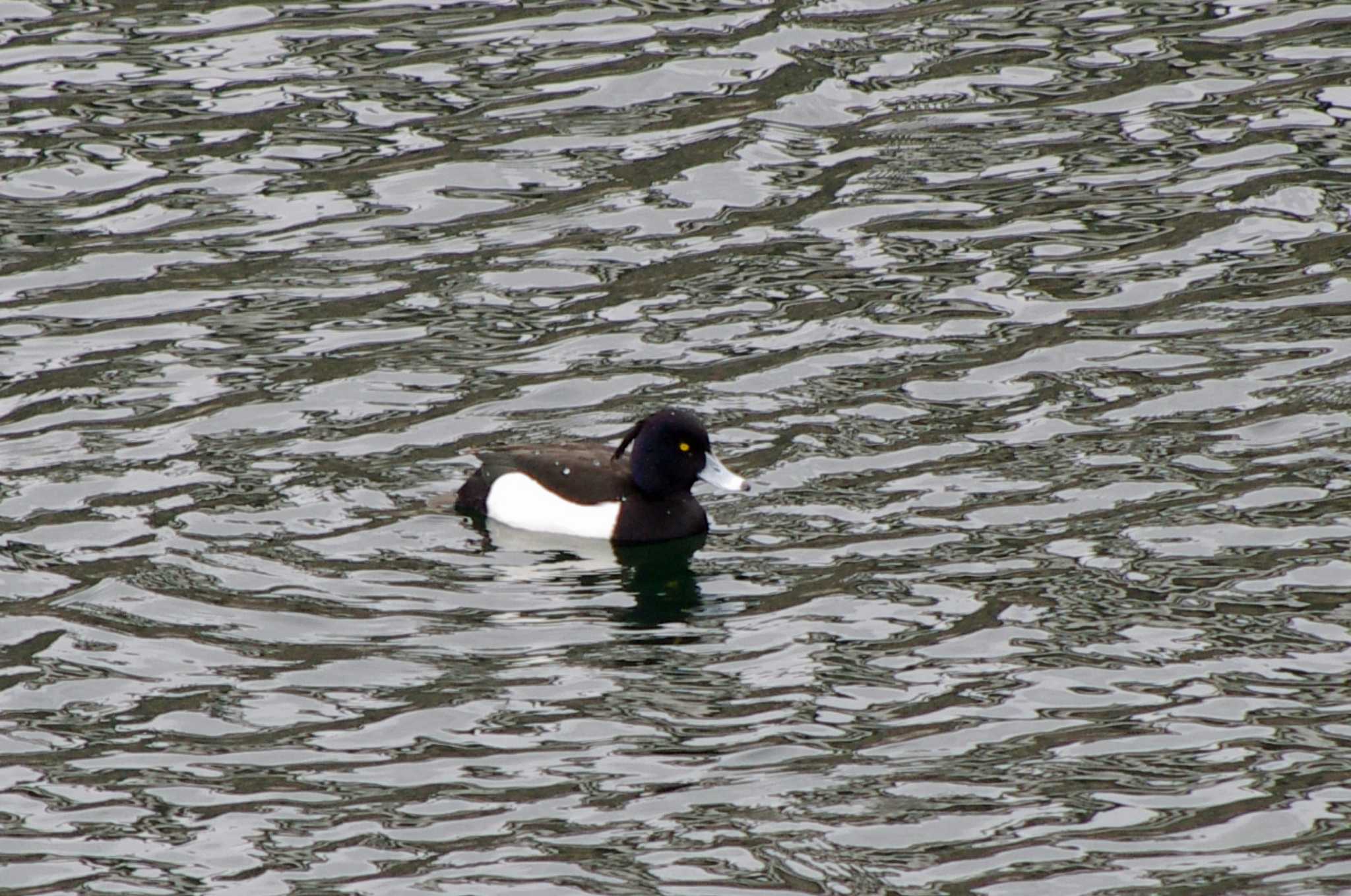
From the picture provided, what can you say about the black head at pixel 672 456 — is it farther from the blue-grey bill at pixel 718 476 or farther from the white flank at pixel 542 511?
the white flank at pixel 542 511

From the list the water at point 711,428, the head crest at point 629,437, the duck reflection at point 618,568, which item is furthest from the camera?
the head crest at point 629,437

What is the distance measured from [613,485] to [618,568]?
0.51 m

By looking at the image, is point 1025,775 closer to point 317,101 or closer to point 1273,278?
point 1273,278

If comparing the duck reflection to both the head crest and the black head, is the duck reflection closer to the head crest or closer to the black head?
the black head

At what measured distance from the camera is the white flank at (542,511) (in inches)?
495

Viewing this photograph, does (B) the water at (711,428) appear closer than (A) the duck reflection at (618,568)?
Yes

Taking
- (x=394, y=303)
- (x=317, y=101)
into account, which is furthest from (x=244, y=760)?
(x=317, y=101)

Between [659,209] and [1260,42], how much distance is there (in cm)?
493

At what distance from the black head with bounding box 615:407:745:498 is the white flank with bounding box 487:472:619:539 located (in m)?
0.29

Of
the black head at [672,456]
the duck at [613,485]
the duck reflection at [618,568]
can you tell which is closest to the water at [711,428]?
the duck reflection at [618,568]

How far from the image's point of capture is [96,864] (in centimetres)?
903

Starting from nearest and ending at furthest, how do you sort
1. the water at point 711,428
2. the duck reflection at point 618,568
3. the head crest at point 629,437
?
the water at point 711,428, the duck reflection at point 618,568, the head crest at point 629,437

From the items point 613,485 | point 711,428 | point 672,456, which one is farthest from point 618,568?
point 711,428

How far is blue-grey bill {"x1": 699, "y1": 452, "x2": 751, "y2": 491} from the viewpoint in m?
12.5
